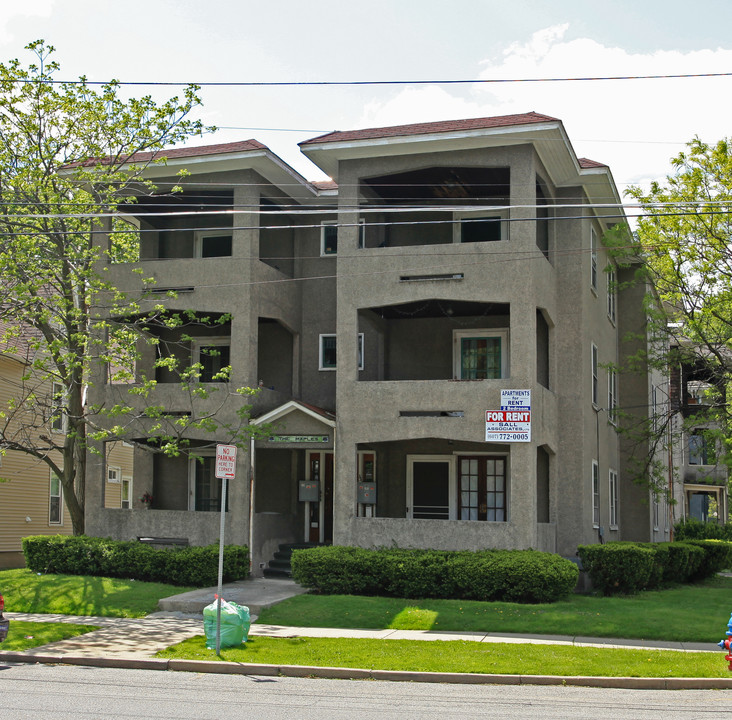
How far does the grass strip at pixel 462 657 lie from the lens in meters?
13.2

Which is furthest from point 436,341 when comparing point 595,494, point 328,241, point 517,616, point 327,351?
point 517,616

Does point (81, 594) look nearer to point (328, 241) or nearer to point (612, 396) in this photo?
point (328, 241)

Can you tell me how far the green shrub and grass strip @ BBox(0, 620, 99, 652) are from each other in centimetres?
1032

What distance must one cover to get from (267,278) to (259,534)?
250 inches

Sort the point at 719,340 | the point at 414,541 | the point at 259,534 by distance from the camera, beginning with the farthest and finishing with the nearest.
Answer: the point at 719,340, the point at 259,534, the point at 414,541

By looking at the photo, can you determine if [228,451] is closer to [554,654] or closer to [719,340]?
[554,654]

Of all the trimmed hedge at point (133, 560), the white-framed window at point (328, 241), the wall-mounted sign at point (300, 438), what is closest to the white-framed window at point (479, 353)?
the wall-mounted sign at point (300, 438)

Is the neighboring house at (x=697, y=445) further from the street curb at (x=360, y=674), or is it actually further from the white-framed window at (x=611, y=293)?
the street curb at (x=360, y=674)

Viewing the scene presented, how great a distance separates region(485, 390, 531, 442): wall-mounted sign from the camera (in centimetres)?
2094

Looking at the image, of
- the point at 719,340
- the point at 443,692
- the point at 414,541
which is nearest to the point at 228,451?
the point at 443,692

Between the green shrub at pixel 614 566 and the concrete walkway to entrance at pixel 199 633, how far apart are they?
4.61 m

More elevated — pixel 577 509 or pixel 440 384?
pixel 440 384

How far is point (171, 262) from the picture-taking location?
24.3 metres

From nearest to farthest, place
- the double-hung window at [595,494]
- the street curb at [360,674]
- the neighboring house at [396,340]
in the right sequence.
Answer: the street curb at [360,674]
the neighboring house at [396,340]
the double-hung window at [595,494]
